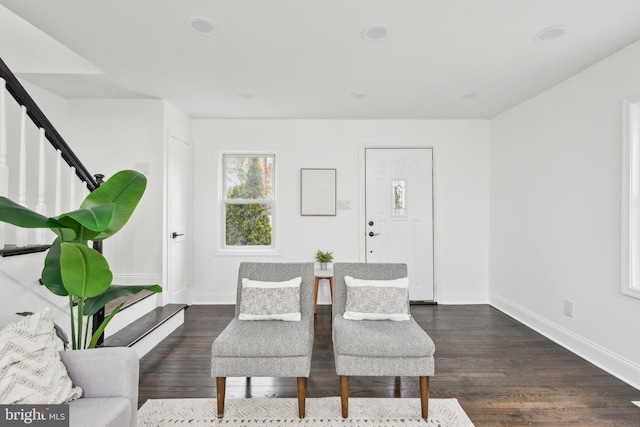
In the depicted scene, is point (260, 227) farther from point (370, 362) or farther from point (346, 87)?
point (370, 362)

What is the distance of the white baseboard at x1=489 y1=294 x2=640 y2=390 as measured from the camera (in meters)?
2.28

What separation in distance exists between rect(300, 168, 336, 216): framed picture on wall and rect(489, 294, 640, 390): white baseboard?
8.20 feet

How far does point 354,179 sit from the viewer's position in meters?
4.22

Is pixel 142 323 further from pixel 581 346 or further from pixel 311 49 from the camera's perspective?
pixel 581 346

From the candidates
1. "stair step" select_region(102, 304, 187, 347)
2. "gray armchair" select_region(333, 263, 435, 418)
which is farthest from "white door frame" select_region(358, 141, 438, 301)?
"stair step" select_region(102, 304, 187, 347)

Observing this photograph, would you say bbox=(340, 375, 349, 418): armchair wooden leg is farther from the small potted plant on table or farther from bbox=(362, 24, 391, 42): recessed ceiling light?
bbox=(362, 24, 391, 42): recessed ceiling light

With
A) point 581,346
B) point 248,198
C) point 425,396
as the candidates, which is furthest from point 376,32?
point 581,346

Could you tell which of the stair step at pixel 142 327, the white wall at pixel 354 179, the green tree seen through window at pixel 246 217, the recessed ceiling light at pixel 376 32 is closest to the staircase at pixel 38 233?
the stair step at pixel 142 327

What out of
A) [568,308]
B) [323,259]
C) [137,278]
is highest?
[323,259]

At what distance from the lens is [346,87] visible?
310 cm

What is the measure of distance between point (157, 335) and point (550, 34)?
404 centimetres

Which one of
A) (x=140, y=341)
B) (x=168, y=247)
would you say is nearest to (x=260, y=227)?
(x=168, y=247)

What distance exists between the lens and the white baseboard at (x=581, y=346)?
228 centimetres

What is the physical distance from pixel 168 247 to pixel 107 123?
5.08 feet
